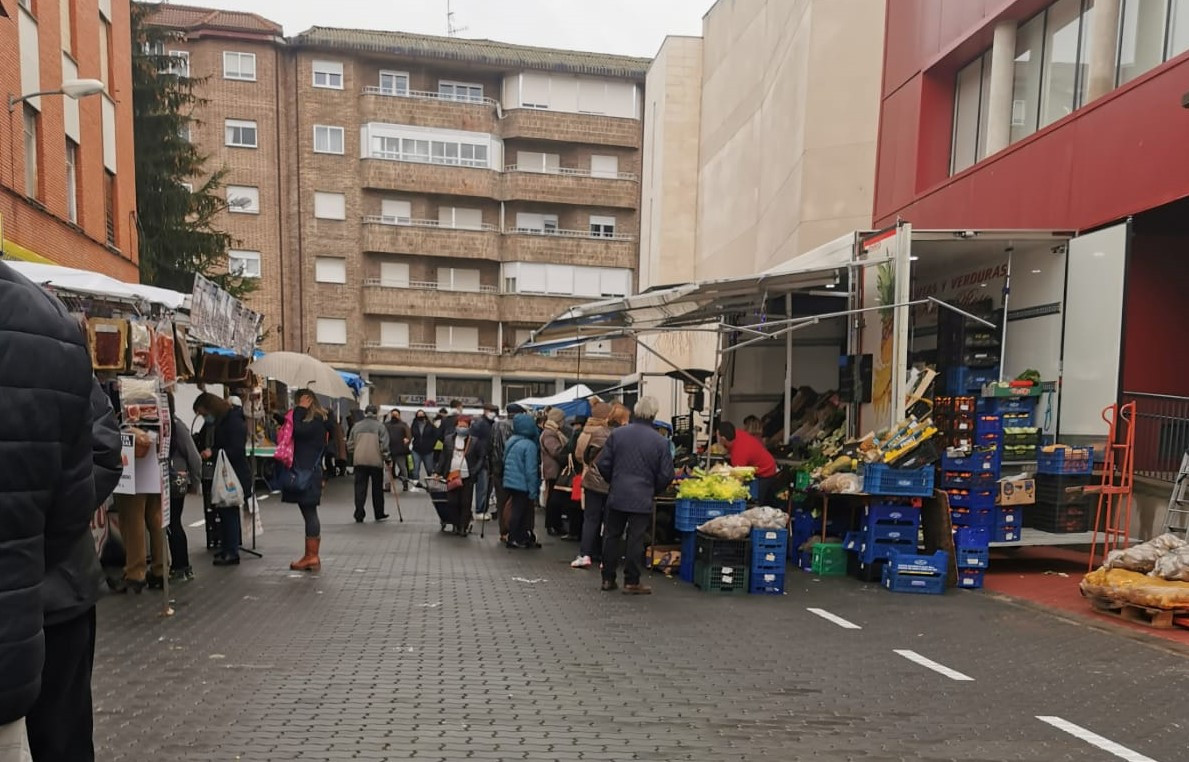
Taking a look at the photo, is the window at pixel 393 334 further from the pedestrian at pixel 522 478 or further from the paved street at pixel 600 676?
the paved street at pixel 600 676

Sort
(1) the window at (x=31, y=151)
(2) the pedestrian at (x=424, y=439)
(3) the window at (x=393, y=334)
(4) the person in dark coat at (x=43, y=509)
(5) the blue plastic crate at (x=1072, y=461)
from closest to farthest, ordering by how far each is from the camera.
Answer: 1. (4) the person in dark coat at (x=43, y=509)
2. (5) the blue plastic crate at (x=1072, y=461)
3. (1) the window at (x=31, y=151)
4. (2) the pedestrian at (x=424, y=439)
5. (3) the window at (x=393, y=334)

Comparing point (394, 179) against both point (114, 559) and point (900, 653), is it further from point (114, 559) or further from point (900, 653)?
point (900, 653)

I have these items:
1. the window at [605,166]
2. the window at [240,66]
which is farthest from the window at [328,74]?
the window at [605,166]

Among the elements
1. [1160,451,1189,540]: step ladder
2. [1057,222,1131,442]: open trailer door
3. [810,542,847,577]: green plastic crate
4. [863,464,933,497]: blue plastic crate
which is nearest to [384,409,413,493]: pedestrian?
[810,542,847,577]: green plastic crate

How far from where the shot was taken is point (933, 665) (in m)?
5.56

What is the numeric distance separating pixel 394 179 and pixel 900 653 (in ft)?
120

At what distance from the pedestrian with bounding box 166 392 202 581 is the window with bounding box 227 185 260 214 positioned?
1285 inches

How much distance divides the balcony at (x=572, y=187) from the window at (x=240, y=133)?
12.0m

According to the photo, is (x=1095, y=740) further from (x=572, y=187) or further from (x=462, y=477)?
(x=572, y=187)

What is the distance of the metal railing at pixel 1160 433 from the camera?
9.41 meters

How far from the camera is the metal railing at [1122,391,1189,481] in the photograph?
30.9ft

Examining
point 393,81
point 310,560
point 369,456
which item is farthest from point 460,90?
point 310,560

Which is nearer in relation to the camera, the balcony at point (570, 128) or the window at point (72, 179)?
the window at point (72, 179)

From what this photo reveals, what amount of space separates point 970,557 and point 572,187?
34545mm
